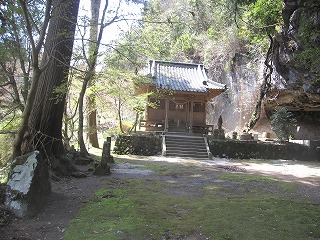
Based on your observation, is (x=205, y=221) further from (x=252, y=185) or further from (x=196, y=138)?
(x=196, y=138)

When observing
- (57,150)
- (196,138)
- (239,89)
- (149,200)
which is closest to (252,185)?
(149,200)

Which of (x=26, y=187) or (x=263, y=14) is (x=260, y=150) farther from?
(x=26, y=187)

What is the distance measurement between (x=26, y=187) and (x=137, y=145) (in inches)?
431

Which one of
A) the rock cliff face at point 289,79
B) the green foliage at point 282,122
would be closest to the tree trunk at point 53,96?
the rock cliff face at point 289,79

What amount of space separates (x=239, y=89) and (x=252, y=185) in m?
16.9

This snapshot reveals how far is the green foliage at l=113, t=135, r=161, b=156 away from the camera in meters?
15.1

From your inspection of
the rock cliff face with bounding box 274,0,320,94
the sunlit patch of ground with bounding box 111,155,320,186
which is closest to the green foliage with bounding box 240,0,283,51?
the rock cliff face with bounding box 274,0,320,94

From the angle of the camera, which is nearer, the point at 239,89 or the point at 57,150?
the point at 57,150

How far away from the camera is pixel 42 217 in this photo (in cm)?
429

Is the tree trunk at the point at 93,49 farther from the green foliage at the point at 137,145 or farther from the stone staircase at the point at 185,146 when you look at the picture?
the stone staircase at the point at 185,146

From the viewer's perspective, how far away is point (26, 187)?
4.32 metres

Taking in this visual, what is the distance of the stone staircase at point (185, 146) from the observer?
14581 millimetres

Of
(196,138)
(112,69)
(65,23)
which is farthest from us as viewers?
(196,138)

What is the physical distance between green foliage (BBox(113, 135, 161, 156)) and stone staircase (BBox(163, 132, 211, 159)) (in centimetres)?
62
